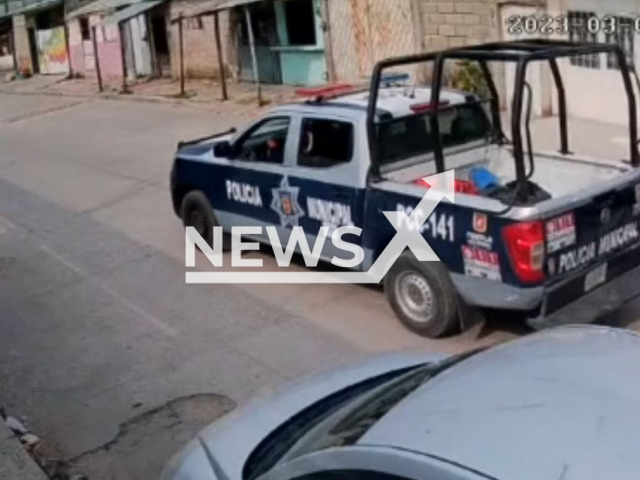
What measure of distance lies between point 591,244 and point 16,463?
394cm

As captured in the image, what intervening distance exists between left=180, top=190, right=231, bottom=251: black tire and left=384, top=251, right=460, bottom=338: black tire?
271cm

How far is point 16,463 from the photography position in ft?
18.5

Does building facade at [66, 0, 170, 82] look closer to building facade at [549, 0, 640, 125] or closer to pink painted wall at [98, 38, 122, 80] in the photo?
pink painted wall at [98, 38, 122, 80]

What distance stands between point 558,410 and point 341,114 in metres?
5.38

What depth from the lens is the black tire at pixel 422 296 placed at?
22.7 ft

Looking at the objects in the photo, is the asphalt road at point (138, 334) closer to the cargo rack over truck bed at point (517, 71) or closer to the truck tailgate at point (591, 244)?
the truck tailgate at point (591, 244)

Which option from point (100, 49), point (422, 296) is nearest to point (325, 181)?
point (422, 296)

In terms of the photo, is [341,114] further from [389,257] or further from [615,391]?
[615,391]

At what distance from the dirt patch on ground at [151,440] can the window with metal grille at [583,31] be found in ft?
34.0

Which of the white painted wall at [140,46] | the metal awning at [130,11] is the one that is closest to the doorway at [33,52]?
the white painted wall at [140,46]

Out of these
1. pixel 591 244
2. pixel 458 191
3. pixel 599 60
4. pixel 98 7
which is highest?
pixel 98 7

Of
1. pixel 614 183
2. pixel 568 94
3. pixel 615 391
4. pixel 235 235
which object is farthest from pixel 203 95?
pixel 615 391

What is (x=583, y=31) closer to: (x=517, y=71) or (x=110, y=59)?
(x=517, y=71)
